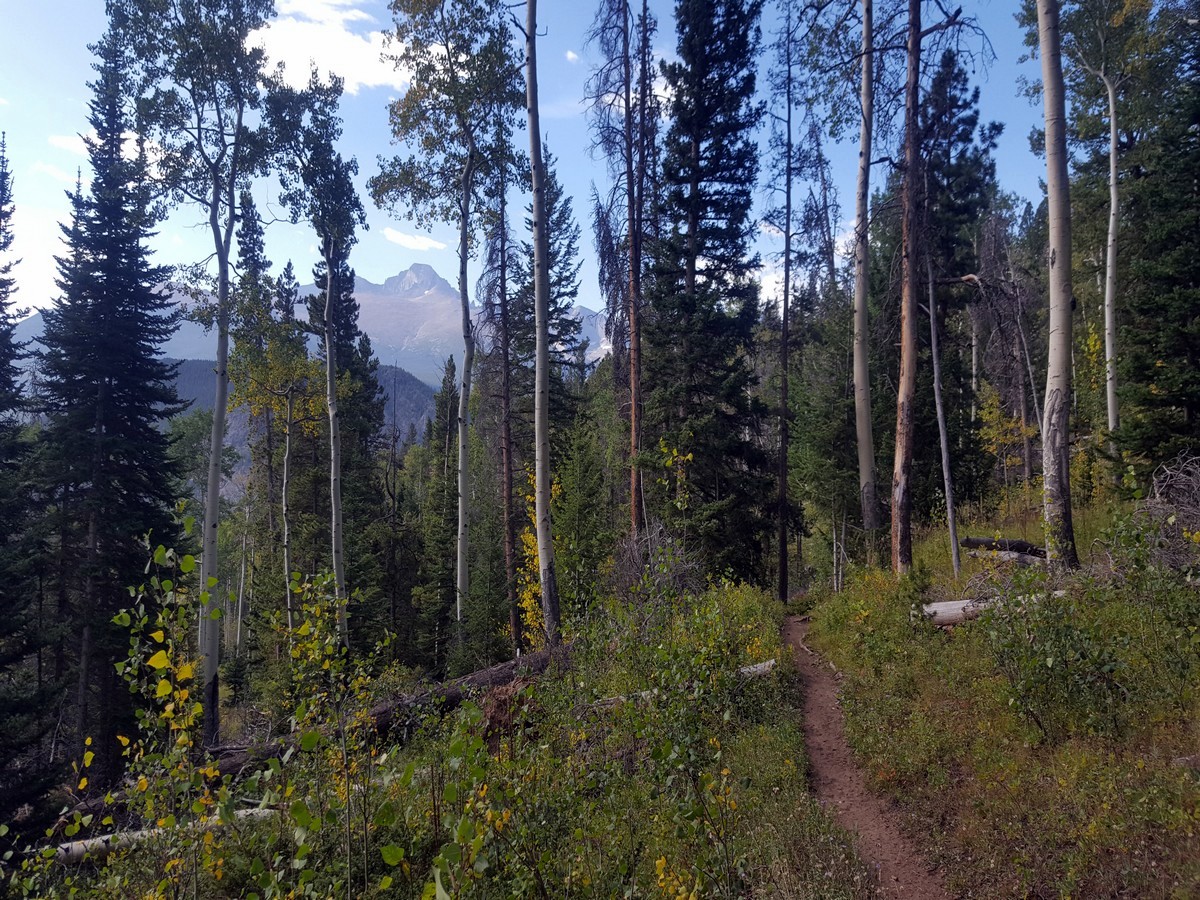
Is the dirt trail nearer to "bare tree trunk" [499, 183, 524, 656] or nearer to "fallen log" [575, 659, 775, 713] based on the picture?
"fallen log" [575, 659, 775, 713]

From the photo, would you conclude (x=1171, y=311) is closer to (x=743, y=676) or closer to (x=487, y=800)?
(x=743, y=676)

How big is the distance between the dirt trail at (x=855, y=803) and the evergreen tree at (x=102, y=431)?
14608 mm

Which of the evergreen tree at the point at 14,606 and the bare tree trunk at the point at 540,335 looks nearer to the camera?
the bare tree trunk at the point at 540,335

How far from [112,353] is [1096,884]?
19934 mm

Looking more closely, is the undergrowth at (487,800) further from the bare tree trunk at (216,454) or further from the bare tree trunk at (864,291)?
the bare tree trunk at (864,291)

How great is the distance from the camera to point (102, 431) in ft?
48.0

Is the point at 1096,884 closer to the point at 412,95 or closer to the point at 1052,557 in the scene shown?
the point at 1052,557

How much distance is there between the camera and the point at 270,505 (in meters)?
23.6

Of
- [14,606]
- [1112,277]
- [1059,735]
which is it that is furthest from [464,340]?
[1112,277]

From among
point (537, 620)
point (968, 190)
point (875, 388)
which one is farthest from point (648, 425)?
point (968, 190)

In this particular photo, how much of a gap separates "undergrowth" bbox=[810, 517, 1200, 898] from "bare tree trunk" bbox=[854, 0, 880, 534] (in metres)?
4.15

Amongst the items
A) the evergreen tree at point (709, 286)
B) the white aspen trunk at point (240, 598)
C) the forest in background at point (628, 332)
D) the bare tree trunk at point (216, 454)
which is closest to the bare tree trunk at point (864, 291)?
the forest in background at point (628, 332)

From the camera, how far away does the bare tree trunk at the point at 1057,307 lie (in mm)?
5941

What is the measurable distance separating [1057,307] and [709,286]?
8764mm
